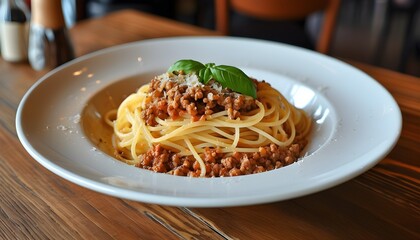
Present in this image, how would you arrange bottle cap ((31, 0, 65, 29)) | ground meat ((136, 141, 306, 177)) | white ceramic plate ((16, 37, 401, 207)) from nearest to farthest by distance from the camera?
white ceramic plate ((16, 37, 401, 207)) → ground meat ((136, 141, 306, 177)) → bottle cap ((31, 0, 65, 29))

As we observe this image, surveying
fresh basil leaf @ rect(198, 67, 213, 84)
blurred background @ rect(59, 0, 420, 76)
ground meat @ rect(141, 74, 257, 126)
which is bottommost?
blurred background @ rect(59, 0, 420, 76)

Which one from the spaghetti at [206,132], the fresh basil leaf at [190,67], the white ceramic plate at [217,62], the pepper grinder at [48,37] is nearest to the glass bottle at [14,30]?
the pepper grinder at [48,37]

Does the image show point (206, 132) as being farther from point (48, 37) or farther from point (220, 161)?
point (48, 37)

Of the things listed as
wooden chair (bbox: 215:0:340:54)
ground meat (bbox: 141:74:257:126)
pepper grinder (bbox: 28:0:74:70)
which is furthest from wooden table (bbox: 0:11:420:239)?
wooden chair (bbox: 215:0:340:54)

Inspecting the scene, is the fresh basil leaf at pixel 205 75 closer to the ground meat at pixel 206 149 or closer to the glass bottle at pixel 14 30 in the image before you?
the ground meat at pixel 206 149

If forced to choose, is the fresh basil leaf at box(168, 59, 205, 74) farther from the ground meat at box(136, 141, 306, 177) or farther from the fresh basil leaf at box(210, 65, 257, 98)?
the ground meat at box(136, 141, 306, 177)

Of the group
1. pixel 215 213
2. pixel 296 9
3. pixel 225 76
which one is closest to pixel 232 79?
pixel 225 76
